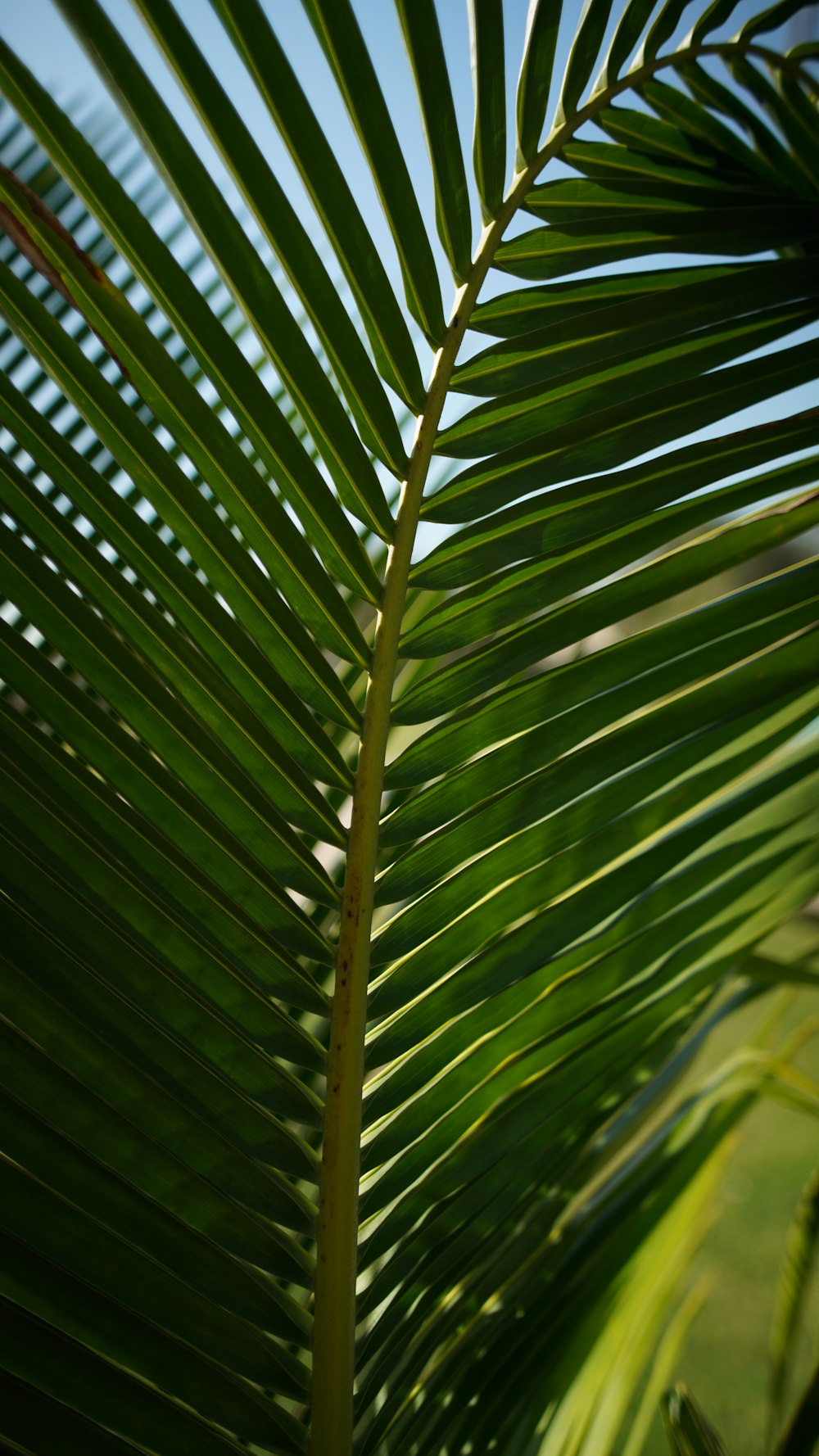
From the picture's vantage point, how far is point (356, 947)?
0.39 meters

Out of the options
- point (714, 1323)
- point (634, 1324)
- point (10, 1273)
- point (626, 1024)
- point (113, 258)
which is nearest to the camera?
point (10, 1273)

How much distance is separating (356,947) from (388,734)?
111 mm

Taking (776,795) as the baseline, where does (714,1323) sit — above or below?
below

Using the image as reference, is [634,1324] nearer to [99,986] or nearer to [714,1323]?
[99,986]

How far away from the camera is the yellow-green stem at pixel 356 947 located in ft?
1.19

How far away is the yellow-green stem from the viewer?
36 cm

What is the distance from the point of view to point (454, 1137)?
1.33 feet

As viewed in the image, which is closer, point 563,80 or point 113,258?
point 563,80

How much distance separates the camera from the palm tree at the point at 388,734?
334 mm

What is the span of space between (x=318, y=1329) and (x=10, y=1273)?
14cm

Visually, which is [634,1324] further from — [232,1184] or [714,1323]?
[714,1323]

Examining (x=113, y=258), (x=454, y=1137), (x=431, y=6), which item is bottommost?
(x=454, y=1137)

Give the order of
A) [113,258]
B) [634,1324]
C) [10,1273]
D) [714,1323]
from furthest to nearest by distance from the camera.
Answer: [714,1323]
[113,258]
[634,1324]
[10,1273]

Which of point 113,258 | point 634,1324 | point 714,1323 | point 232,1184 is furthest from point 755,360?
point 714,1323
